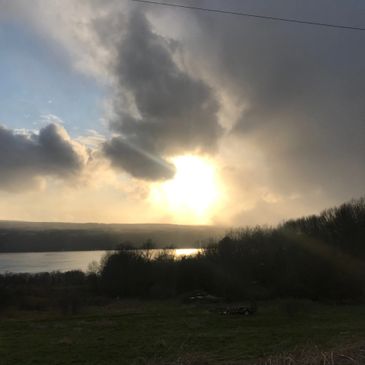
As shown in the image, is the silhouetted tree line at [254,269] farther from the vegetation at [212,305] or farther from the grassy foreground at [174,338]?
the grassy foreground at [174,338]

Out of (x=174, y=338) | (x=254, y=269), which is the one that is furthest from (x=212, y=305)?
(x=174, y=338)

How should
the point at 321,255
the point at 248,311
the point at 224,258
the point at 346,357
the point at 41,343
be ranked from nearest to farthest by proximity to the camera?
1. the point at 346,357
2. the point at 41,343
3. the point at 248,311
4. the point at 321,255
5. the point at 224,258

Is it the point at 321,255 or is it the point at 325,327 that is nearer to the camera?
the point at 325,327

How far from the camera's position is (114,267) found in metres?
92.2

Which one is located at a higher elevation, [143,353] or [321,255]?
[321,255]

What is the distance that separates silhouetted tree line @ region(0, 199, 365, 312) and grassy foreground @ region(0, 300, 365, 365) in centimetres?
2189

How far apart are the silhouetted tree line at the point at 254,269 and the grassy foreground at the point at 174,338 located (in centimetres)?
2189

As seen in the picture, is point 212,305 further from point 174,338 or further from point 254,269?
point 174,338

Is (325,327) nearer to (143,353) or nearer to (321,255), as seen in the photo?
(143,353)

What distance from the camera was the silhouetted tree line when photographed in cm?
6569

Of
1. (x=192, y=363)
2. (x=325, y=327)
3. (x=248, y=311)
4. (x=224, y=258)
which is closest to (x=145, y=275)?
(x=224, y=258)

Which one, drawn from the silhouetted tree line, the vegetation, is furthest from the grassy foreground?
the silhouetted tree line

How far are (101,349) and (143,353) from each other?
3102 millimetres

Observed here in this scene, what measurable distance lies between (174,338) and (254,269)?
5290cm
